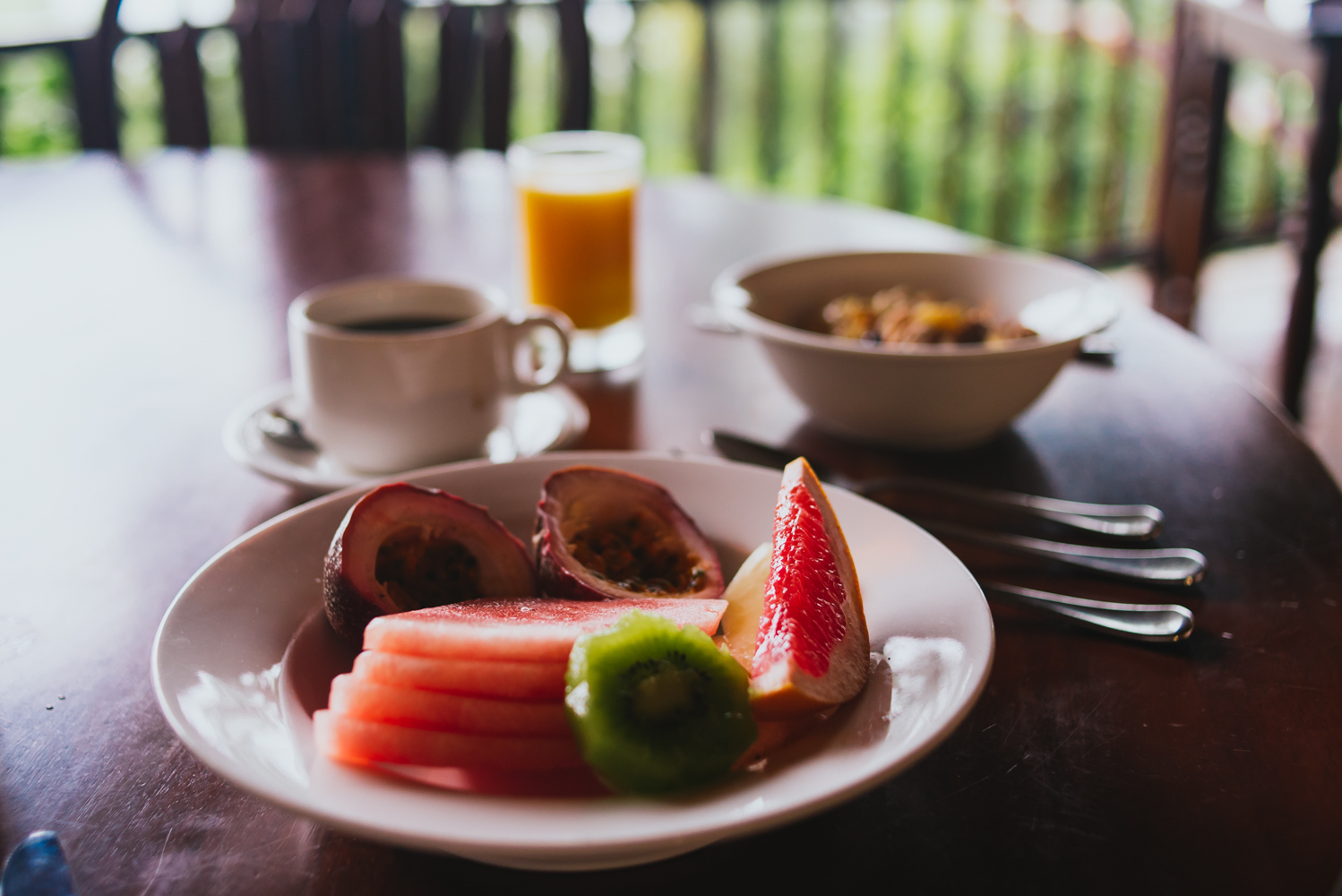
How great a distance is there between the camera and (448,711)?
54 cm

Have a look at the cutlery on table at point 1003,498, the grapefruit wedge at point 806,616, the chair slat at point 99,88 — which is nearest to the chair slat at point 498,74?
the chair slat at point 99,88

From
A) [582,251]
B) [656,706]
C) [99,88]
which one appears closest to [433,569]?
[656,706]

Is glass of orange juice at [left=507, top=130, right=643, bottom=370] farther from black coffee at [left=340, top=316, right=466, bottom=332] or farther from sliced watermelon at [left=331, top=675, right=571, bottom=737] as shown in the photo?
sliced watermelon at [left=331, top=675, right=571, bottom=737]

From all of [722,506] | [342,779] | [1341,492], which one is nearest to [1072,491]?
[1341,492]

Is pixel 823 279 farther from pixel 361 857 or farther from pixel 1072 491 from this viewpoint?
pixel 361 857

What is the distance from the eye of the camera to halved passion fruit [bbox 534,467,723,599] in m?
0.72

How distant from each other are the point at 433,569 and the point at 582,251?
2.44 ft

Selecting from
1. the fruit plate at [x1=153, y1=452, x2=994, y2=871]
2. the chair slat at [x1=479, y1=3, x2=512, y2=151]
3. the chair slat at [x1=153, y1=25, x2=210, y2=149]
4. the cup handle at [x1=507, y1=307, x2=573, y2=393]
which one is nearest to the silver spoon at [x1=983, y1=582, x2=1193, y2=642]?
the fruit plate at [x1=153, y1=452, x2=994, y2=871]

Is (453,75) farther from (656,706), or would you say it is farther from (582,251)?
(656,706)

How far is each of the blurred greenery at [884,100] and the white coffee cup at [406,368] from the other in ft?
8.92

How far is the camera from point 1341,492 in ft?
3.15

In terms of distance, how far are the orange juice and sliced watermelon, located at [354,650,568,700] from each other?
2.93 feet

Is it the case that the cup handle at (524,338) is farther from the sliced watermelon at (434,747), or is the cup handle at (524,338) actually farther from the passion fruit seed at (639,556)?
the sliced watermelon at (434,747)

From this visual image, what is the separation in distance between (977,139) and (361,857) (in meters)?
4.04
